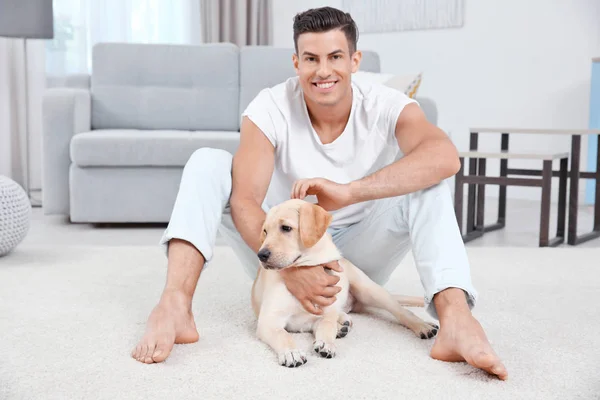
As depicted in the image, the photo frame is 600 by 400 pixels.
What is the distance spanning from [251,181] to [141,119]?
8.38 feet

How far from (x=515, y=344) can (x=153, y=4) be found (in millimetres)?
4700

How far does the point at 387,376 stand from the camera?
1.41 m

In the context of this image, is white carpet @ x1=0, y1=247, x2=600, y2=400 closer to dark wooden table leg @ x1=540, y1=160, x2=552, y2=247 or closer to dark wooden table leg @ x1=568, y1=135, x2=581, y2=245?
dark wooden table leg @ x1=540, y1=160, x2=552, y2=247

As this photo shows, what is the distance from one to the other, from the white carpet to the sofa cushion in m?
1.04

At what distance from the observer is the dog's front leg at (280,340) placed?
4.80ft

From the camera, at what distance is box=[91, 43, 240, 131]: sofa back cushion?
4.09m

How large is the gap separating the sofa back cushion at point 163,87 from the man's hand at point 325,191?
2.62 metres

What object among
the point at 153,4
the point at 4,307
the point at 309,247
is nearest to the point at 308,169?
the point at 309,247

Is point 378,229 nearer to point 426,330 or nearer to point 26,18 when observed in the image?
point 426,330

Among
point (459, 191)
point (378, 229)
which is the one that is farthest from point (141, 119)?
point (378, 229)

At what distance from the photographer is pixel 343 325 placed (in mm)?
1707

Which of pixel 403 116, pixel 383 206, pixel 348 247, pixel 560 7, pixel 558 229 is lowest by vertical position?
pixel 558 229

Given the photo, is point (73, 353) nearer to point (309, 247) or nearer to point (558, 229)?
point (309, 247)

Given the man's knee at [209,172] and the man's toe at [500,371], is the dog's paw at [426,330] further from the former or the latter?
the man's knee at [209,172]
